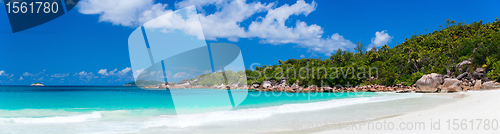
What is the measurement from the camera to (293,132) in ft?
19.6

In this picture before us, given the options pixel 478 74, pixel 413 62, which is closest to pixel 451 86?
pixel 478 74

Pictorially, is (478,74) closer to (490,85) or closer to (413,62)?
(490,85)

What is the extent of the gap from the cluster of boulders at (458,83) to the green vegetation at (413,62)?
90cm

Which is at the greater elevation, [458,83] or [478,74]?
[478,74]

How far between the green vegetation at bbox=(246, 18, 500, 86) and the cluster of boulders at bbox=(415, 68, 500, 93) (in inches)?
35.3

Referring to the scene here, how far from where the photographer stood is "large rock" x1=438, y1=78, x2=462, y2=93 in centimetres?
2570

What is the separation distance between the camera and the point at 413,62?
40.2m

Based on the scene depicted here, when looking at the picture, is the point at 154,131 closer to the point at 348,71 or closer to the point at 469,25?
the point at 348,71

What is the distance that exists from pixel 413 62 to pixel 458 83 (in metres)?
15.2

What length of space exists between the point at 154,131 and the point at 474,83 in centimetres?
3253

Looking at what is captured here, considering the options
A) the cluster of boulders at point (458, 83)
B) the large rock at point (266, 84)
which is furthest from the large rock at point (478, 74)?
the large rock at point (266, 84)

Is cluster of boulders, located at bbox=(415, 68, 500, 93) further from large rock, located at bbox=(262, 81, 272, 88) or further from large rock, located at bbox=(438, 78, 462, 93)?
large rock, located at bbox=(262, 81, 272, 88)

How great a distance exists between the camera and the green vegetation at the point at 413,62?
29.7 m

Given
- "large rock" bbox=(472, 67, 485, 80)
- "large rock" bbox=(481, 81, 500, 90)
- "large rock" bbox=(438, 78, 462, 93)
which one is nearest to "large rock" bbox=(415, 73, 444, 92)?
"large rock" bbox=(438, 78, 462, 93)
